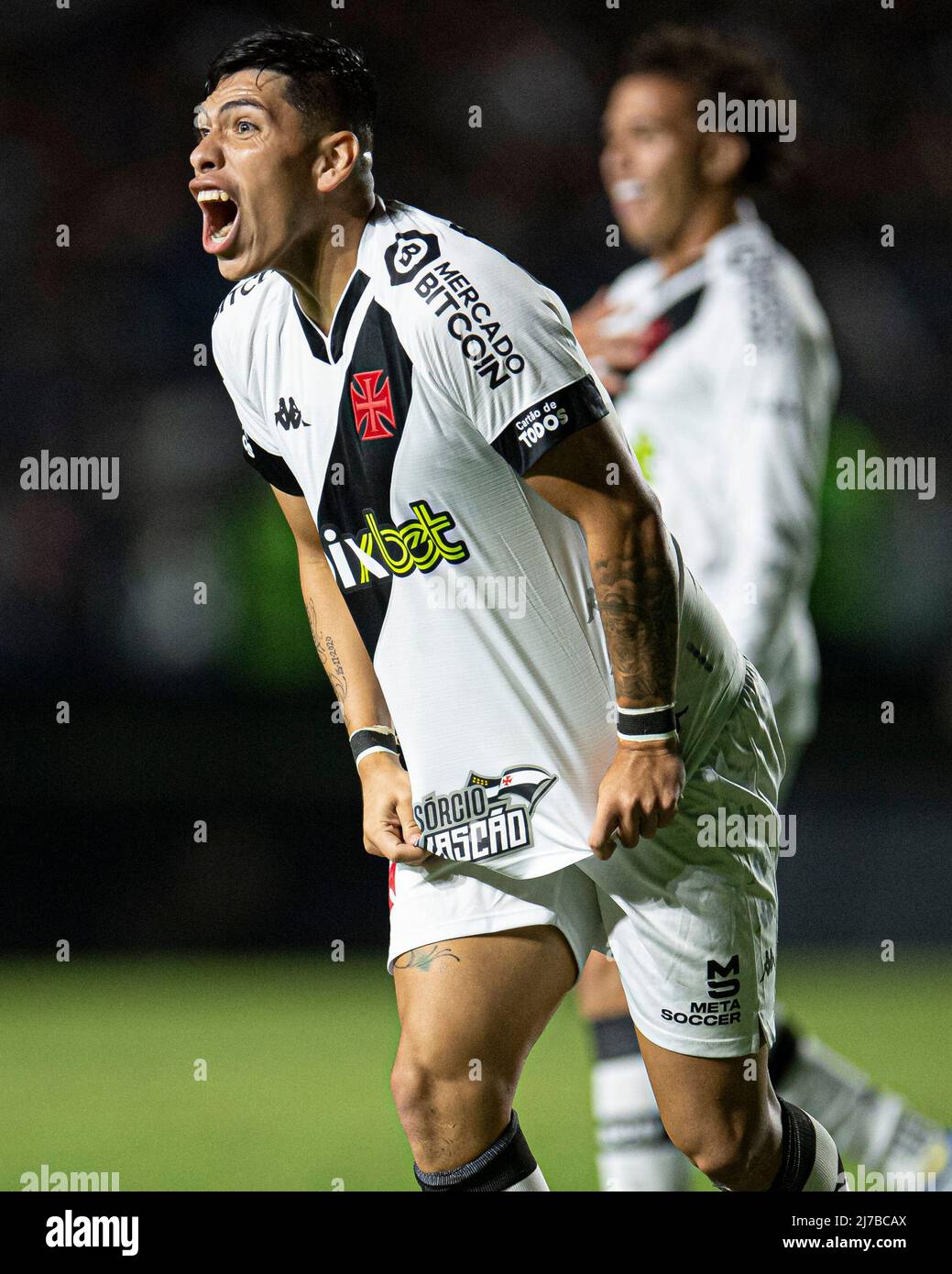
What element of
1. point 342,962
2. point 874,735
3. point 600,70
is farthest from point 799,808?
point 600,70

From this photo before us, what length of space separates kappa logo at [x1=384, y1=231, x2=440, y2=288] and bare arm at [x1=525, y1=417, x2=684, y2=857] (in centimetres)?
33

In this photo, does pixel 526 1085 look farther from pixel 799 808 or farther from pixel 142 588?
pixel 142 588

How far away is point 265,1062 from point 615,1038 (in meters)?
1.77

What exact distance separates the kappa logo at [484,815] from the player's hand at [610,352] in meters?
1.58

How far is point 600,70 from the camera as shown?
679 cm

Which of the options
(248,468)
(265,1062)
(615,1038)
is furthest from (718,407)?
(248,468)

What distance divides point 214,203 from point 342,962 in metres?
3.95

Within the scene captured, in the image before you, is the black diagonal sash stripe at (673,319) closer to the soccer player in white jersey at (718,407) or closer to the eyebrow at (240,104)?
the soccer player in white jersey at (718,407)

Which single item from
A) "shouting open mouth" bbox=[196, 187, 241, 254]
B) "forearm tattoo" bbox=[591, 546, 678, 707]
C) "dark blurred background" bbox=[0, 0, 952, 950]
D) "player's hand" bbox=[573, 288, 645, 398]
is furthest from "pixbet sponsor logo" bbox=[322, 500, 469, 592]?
"dark blurred background" bbox=[0, 0, 952, 950]

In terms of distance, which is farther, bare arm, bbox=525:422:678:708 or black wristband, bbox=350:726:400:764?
black wristband, bbox=350:726:400:764

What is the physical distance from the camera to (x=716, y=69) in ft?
11.9

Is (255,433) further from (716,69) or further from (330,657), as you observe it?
(716,69)

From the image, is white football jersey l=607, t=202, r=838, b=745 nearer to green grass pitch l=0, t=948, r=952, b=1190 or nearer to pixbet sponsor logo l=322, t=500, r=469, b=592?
pixbet sponsor logo l=322, t=500, r=469, b=592

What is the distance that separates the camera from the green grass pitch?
3.66m
